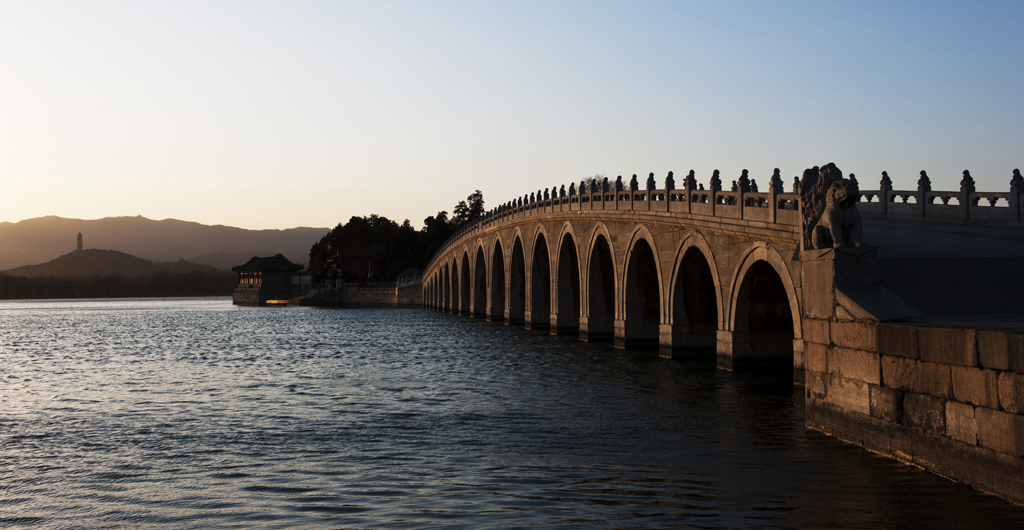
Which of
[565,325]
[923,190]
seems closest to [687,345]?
[923,190]

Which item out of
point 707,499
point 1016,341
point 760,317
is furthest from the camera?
point 760,317

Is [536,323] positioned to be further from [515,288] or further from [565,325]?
[515,288]

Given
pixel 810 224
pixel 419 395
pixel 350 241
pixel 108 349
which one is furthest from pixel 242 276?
pixel 810 224

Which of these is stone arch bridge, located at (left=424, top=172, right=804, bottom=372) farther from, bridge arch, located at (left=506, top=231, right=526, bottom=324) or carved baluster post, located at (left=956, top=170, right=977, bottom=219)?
carved baluster post, located at (left=956, top=170, right=977, bottom=219)

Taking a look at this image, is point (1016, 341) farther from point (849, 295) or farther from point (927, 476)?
point (849, 295)

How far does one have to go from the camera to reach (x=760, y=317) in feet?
78.9

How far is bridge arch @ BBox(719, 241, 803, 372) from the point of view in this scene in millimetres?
23766

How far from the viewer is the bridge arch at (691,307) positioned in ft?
91.5

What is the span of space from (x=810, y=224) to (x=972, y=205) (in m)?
8.49

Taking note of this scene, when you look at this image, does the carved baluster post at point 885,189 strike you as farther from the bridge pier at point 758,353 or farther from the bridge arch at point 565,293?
the bridge arch at point 565,293

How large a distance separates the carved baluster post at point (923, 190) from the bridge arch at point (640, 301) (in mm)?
12144

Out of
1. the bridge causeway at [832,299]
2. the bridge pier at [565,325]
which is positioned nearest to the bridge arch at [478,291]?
the bridge causeway at [832,299]

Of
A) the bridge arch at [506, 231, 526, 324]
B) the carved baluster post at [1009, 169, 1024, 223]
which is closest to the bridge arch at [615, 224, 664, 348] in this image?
the carved baluster post at [1009, 169, 1024, 223]

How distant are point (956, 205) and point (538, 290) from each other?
1171 inches
